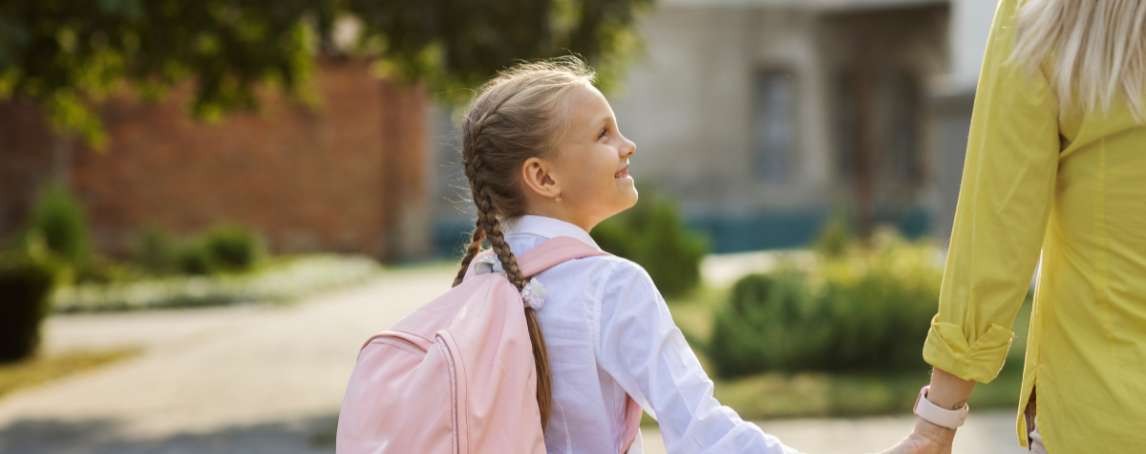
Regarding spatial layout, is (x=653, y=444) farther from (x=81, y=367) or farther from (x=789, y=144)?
(x=789, y=144)

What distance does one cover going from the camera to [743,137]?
26922mm

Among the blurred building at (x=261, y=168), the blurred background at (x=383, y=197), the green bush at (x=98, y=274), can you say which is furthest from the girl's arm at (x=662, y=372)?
the blurred building at (x=261, y=168)

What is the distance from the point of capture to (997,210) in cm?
201

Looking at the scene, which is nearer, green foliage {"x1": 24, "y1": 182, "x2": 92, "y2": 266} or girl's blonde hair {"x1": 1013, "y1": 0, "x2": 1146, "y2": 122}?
girl's blonde hair {"x1": 1013, "y1": 0, "x2": 1146, "y2": 122}

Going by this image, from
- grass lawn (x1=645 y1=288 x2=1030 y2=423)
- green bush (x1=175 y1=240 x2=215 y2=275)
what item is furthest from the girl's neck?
green bush (x1=175 y1=240 x2=215 y2=275)

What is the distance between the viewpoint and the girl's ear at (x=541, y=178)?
7.39ft

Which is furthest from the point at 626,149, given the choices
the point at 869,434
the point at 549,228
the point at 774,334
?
the point at 774,334

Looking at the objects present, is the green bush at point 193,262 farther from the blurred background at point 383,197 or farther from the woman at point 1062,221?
the woman at point 1062,221

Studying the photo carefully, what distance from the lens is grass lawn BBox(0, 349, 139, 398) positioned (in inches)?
400

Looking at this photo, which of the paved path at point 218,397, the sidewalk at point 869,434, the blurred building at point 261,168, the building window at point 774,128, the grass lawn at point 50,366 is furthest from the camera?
the building window at point 774,128

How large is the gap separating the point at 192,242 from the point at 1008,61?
1911 cm

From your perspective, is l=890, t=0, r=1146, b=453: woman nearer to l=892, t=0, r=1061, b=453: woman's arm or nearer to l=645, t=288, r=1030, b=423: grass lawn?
l=892, t=0, r=1061, b=453: woman's arm

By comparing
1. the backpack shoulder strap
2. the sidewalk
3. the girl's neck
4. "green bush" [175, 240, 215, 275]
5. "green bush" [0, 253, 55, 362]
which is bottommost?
"green bush" [175, 240, 215, 275]

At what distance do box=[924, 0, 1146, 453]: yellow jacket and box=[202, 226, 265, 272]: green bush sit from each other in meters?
18.6
